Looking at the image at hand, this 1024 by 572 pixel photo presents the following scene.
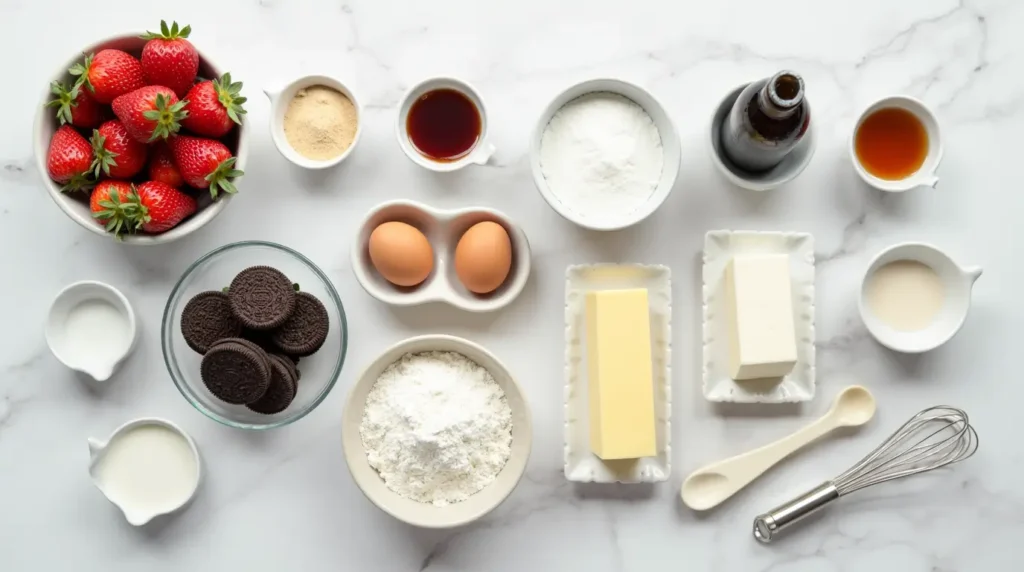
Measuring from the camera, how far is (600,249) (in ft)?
5.49

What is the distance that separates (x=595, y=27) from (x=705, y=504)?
1033 millimetres

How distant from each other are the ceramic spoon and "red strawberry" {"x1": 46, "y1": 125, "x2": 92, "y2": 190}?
4.37 ft

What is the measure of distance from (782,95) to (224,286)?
1137 mm

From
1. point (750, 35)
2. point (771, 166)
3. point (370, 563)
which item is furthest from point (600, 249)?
point (370, 563)

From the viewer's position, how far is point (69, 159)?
57.4 inches

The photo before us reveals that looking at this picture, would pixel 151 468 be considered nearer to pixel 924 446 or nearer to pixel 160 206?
pixel 160 206

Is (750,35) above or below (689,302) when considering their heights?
above

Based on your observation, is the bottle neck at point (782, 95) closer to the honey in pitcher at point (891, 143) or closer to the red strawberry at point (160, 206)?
the honey in pitcher at point (891, 143)

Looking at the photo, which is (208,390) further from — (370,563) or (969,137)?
(969,137)

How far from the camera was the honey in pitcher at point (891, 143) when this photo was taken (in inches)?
64.8

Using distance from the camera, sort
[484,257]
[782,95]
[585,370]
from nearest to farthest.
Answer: [782,95]
[484,257]
[585,370]

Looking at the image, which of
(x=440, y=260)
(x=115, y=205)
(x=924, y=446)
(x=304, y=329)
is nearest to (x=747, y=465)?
(x=924, y=446)

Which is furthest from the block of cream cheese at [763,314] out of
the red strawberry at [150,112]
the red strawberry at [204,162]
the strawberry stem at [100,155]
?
the strawberry stem at [100,155]

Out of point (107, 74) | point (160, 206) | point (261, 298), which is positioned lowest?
point (261, 298)
